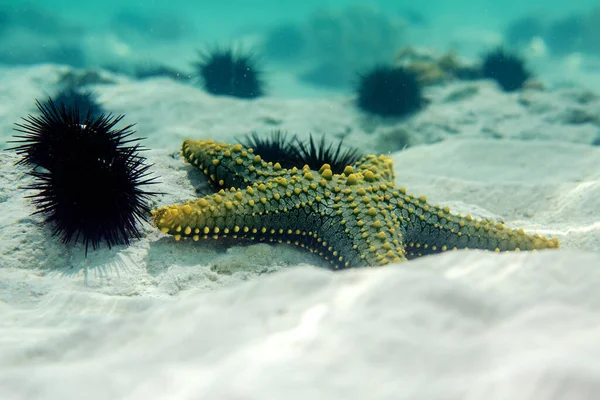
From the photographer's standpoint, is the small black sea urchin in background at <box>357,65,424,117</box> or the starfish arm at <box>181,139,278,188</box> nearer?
the starfish arm at <box>181,139,278,188</box>

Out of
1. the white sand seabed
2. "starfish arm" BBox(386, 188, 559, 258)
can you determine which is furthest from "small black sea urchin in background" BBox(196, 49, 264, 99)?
the white sand seabed

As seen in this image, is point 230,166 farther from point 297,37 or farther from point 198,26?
point 198,26

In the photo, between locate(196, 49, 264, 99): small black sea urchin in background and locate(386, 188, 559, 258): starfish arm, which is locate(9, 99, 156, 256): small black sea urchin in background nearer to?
locate(386, 188, 559, 258): starfish arm

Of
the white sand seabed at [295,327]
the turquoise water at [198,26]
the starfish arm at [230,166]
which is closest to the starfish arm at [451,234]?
the starfish arm at [230,166]

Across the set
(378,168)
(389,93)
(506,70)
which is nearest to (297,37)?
(506,70)

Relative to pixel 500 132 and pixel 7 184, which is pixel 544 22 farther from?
pixel 7 184

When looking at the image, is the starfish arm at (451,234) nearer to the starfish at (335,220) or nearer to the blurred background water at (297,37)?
the starfish at (335,220)

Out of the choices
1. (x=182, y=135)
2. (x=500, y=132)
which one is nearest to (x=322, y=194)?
(x=182, y=135)
